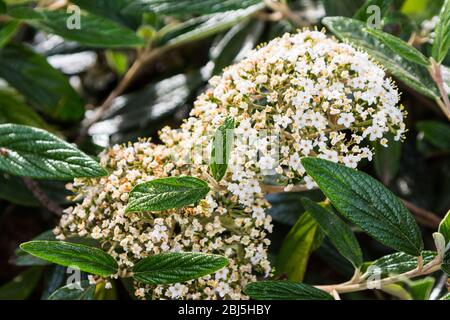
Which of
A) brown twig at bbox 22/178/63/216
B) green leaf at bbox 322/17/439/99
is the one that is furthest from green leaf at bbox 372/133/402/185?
brown twig at bbox 22/178/63/216

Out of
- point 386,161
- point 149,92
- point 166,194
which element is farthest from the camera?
point 149,92

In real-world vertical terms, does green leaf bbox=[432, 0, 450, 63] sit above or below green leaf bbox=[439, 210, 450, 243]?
above

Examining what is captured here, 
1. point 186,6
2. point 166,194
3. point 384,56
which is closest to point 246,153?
point 166,194

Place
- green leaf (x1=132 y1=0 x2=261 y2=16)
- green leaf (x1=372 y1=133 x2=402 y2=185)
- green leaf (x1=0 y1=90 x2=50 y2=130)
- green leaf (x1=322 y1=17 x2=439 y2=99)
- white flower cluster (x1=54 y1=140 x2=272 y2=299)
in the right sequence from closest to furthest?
white flower cluster (x1=54 y1=140 x2=272 y2=299) < green leaf (x1=322 y1=17 x2=439 y2=99) < green leaf (x1=132 y1=0 x2=261 y2=16) < green leaf (x1=372 y1=133 x2=402 y2=185) < green leaf (x1=0 y1=90 x2=50 y2=130)

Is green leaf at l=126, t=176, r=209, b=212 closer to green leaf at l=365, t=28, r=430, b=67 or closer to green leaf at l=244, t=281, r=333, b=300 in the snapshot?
green leaf at l=244, t=281, r=333, b=300

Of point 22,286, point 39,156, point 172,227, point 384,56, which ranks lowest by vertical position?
point 22,286

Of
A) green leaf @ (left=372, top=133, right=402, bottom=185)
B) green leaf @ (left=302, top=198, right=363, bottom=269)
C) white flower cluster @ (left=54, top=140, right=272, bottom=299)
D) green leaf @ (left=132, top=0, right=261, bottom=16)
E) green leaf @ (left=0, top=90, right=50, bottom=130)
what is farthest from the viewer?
green leaf @ (left=0, top=90, right=50, bottom=130)

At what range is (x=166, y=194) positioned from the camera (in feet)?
4.04

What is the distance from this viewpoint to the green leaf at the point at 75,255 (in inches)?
48.1

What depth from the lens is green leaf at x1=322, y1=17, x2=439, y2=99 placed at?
1515 millimetres

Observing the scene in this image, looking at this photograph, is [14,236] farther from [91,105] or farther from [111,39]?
[111,39]

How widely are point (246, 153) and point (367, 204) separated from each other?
9.5 inches

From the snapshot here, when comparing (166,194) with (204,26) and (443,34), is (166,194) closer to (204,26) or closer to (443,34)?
(443,34)

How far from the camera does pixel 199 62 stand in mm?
2385
